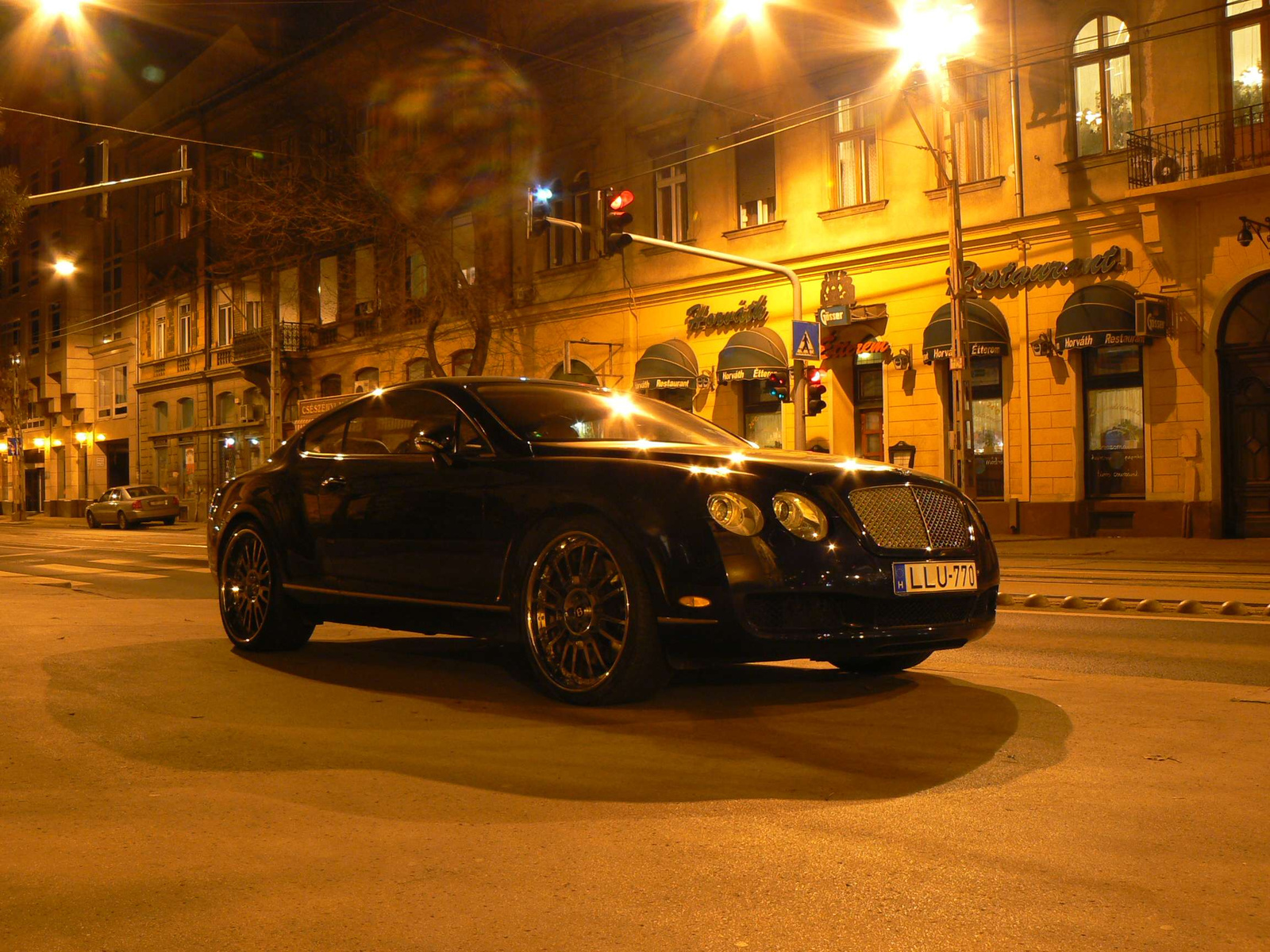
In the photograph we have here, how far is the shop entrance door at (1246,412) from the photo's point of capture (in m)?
22.0

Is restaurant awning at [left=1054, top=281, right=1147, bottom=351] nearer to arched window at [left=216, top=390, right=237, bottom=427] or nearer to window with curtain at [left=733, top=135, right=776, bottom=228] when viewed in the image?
window with curtain at [left=733, top=135, right=776, bottom=228]

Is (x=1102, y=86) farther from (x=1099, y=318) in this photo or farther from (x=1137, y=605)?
(x=1137, y=605)

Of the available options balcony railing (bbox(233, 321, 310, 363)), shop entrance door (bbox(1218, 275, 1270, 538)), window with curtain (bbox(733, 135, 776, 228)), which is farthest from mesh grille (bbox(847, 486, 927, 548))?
balcony railing (bbox(233, 321, 310, 363))

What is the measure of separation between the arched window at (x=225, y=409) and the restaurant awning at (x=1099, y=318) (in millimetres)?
32734

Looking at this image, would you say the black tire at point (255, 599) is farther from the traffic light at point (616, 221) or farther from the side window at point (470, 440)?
the traffic light at point (616, 221)

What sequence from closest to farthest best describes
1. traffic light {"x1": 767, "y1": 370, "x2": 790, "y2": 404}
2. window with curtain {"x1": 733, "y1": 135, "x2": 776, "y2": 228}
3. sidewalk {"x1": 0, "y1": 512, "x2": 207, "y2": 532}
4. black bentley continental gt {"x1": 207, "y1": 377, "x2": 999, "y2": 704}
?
black bentley continental gt {"x1": 207, "y1": 377, "x2": 999, "y2": 704} → traffic light {"x1": 767, "y1": 370, "x2": 790, "y2": 404} → window with curtain {"x1": 733, "y1": 135, "x2": 776, "y2": 228} → sidewalk {"x1": 0, "y1": 512, "x2": 207, "y2": 532}

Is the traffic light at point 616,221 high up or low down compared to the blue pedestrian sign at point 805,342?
up

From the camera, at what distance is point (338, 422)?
292 inches

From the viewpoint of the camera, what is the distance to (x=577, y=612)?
5.63m

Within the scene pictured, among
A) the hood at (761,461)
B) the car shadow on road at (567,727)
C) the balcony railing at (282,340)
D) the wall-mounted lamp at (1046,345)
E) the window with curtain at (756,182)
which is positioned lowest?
the car shadow on road at (567,727)

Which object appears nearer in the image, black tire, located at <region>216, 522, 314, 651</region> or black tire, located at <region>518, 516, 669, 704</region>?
black tire, located at <region>518, 516, 669, 704</region>

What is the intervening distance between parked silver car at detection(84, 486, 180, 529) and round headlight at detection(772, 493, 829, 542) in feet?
135

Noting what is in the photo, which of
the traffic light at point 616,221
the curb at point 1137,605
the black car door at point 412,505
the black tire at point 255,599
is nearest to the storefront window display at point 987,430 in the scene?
the traffic light at point 616,221

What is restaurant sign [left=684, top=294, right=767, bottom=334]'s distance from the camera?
2925 cm
